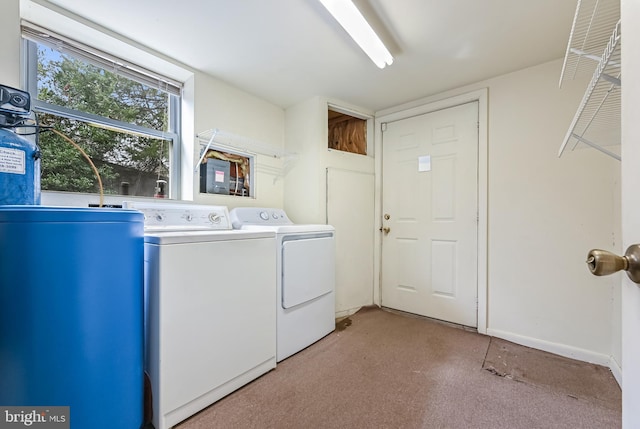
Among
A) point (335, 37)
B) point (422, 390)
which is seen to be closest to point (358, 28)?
point (335, 37)

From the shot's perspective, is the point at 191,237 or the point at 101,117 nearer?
the point at 191,237

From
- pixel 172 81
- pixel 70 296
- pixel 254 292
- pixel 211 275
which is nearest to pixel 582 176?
pixel 254 292

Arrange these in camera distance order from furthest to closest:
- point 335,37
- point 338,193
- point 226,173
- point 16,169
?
point 338,193 → point 226,173 → point 335,37 → point 16,169

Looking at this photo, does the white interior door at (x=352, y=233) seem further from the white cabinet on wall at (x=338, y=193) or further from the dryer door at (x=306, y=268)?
the dryer door at (x=306, y=268)

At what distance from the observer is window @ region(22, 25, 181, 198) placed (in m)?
1.63

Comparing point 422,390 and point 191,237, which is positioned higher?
point 191,237

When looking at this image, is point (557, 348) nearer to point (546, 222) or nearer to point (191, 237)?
point (546, 222)

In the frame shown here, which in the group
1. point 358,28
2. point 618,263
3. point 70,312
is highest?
point 358,28

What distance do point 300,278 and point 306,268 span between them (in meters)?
0.10

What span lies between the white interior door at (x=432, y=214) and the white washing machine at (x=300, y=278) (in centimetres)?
90

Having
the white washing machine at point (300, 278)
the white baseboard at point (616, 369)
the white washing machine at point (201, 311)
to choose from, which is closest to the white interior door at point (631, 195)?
the white washing machine at point (201, 311)

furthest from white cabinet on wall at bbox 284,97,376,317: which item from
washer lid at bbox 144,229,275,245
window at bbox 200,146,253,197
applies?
washer lid at bbox 144,229,275,245

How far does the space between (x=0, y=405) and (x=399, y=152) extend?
3.09 m

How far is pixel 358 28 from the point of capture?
5.26ft
